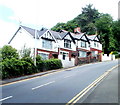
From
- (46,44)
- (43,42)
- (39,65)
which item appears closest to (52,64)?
(39,65)

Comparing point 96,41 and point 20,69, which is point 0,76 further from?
point 96,41

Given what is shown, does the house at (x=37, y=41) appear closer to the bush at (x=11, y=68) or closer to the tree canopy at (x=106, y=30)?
the bush at (x=11, y=68)

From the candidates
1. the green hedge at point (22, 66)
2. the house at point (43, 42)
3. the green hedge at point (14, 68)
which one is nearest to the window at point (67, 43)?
the house at point (43, 42)

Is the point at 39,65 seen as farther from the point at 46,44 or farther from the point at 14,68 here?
the point at 46,44

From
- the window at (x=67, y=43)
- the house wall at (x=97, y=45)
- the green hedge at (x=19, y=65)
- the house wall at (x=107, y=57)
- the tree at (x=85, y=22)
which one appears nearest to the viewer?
the green hedge at (x=19, y=65)

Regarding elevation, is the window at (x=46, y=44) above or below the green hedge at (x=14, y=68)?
above

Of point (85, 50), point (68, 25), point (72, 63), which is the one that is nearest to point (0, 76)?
point (72, 63)

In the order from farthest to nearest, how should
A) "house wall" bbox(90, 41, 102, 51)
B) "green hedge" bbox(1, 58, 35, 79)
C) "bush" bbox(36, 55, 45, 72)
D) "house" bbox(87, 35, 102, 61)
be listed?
1. "house wall" bbox(90, 41, 102, 51)
2. "house" bbox(87, 35, 102, 61)
3. "bush" bbox(36, 55, 45, 72)
4. "green hedge" bbox(1, 58, 35, 79)

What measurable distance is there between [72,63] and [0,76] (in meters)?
19.4

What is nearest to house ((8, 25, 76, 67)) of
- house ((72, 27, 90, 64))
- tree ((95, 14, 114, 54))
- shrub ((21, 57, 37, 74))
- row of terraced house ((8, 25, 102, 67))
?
row of terraced house ((8, 25, 102, 67))

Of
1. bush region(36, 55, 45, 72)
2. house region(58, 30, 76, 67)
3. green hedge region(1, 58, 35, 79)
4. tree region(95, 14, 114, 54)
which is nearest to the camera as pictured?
green hedge region(1, 58, 35, 79)

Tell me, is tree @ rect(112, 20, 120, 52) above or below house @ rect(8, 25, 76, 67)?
above

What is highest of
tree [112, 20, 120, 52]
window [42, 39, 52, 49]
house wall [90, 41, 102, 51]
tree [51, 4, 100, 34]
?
tree [51, 4, 100, 34]

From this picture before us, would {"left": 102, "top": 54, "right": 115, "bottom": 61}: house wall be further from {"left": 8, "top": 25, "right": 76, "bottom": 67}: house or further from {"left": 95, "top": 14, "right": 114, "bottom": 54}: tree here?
{"left": 8, "top": 25, "right": 76, "bottom": 67}: house
